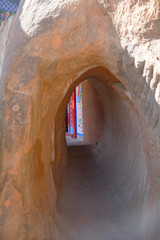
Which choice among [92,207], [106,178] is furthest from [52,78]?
[106,178]

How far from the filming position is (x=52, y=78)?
1584 millimetres

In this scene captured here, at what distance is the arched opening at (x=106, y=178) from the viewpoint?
1.82 metres

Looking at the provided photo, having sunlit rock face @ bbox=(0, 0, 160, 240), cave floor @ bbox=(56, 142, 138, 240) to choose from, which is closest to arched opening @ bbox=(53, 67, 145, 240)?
cave floor @ bbox=(56, 142, 138, 240)

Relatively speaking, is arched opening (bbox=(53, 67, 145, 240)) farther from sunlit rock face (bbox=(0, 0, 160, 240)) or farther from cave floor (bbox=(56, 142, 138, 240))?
sunlit rock face (bbox=(0, 0, 160, 240))

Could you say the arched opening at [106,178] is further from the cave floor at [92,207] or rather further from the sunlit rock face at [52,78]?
the sunlit rock face at [52,78]

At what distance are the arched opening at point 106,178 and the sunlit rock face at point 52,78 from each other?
6.0 inches

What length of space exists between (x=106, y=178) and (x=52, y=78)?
1.69m

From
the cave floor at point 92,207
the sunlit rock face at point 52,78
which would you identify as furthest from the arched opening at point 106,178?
the sunlit rock face at point 52,78

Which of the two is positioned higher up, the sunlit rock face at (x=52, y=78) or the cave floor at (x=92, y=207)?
the sunlit rock face at (x=52, y=78)

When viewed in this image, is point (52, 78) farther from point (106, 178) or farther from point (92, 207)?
point (106, 178)

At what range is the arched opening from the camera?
1.82m

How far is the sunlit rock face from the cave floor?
0.30 feet

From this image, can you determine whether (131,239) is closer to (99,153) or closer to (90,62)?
(90,62)

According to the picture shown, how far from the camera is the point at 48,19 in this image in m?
1.45
